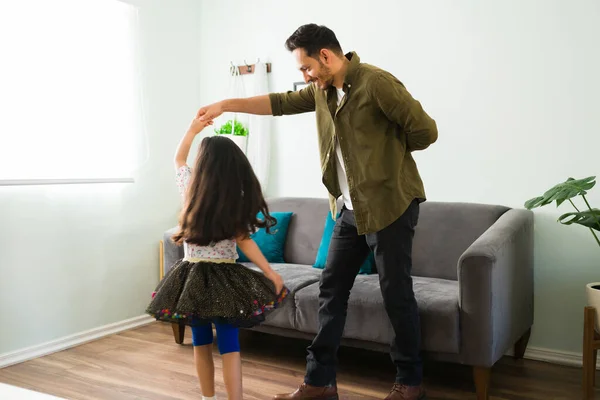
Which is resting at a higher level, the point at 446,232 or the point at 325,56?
the point at 325,56

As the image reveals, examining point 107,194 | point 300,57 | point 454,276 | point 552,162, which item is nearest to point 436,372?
point 454,276

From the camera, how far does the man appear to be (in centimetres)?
→ 220

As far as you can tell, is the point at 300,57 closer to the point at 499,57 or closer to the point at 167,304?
the point at 167,304

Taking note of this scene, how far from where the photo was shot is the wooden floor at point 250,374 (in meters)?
2.67

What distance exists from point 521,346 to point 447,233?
2.25 ft

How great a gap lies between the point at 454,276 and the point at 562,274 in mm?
544

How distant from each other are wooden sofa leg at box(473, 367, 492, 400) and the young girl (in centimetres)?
→ 90

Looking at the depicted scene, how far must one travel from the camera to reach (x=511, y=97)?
3199 mm

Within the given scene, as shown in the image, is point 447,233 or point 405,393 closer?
point 405,393

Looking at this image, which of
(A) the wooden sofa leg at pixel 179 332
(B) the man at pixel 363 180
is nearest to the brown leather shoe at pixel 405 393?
(B) the man at pixel 363 180

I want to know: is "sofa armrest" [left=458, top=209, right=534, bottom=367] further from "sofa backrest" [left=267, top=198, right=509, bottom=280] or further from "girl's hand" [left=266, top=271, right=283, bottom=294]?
"girl's hand" [left=266, top=271, right=283, bottom=294]

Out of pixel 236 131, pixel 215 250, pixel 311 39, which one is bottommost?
pixel 215 250

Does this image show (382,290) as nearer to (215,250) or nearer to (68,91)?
(215,250)

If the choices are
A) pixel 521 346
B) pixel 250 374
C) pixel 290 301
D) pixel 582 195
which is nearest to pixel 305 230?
pixel 290 301
